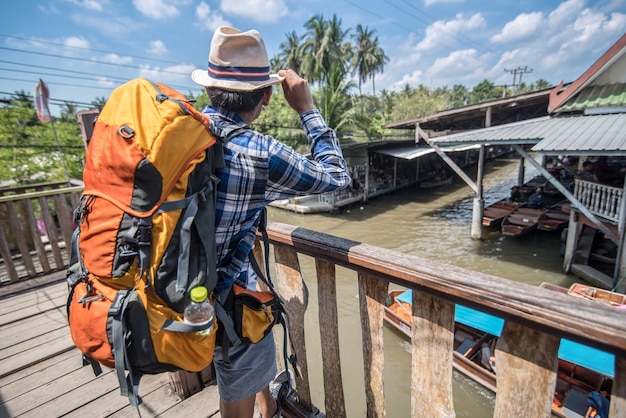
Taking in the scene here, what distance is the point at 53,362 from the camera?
7.09 ft

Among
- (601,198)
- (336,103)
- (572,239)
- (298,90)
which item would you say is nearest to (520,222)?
(572,239)

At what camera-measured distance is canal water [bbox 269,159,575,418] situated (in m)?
5.04

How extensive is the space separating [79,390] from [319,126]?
2.13 metres

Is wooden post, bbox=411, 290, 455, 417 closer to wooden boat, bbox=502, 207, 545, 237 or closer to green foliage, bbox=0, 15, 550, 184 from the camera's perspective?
green foliage, bbox=0, 15, 550, 184

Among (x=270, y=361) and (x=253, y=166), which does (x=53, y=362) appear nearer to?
(x=270, y=361)

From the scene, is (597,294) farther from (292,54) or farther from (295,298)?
(292,54)

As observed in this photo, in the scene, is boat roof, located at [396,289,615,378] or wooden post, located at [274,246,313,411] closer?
wooden post, located at [274,246,313,411]

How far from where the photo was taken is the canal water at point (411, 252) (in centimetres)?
504

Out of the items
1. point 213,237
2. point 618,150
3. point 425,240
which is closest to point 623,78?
point 618,150

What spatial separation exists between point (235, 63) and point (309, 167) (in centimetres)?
40

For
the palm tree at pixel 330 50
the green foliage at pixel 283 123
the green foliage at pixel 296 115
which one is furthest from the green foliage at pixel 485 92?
the green foliage at pixel 283 123

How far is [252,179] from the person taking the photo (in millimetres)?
950

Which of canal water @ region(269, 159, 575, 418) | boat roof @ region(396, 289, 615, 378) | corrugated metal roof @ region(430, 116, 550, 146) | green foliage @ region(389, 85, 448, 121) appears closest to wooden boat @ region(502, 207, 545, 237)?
canal water @ region(269, 159, 575, 418)

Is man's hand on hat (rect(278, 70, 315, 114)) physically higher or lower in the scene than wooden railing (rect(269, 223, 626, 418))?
higher
